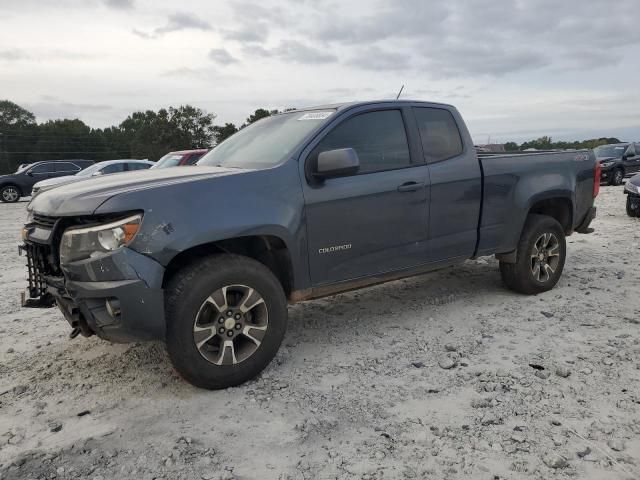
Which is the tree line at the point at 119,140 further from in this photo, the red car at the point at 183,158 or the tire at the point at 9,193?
the red car at the point at 183,158

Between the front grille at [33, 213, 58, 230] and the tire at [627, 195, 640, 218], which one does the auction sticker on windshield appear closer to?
the front grille at [33, 213, 58, 230]

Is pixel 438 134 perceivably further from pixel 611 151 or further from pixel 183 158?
pixel 611 151

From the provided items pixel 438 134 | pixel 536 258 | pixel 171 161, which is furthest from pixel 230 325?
pixel 171 161

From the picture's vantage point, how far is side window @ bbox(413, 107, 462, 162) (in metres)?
4.46

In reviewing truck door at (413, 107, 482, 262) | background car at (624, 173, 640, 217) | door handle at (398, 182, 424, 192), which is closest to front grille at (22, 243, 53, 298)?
door handle at (398, 182, 424, 192)

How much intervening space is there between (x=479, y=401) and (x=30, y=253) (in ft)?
10.0

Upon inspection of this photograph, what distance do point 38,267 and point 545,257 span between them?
14.9 feet

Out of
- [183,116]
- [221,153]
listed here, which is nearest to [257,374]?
[221,153]

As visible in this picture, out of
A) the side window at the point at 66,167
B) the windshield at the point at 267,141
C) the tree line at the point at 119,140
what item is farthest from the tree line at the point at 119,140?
the windshield at the point at 267,141

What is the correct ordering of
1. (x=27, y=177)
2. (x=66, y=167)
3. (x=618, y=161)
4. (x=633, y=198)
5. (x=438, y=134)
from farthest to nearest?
(x=66, y=167), (x=27, y=177), (x=618, y=161), (x=633, y=198), (x=438, y=134)

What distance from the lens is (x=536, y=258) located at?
17.1 ft

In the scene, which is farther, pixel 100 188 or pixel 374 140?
pixel 374 140

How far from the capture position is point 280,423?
2979 mm

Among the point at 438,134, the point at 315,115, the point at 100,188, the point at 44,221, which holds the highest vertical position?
the point at 315,115
